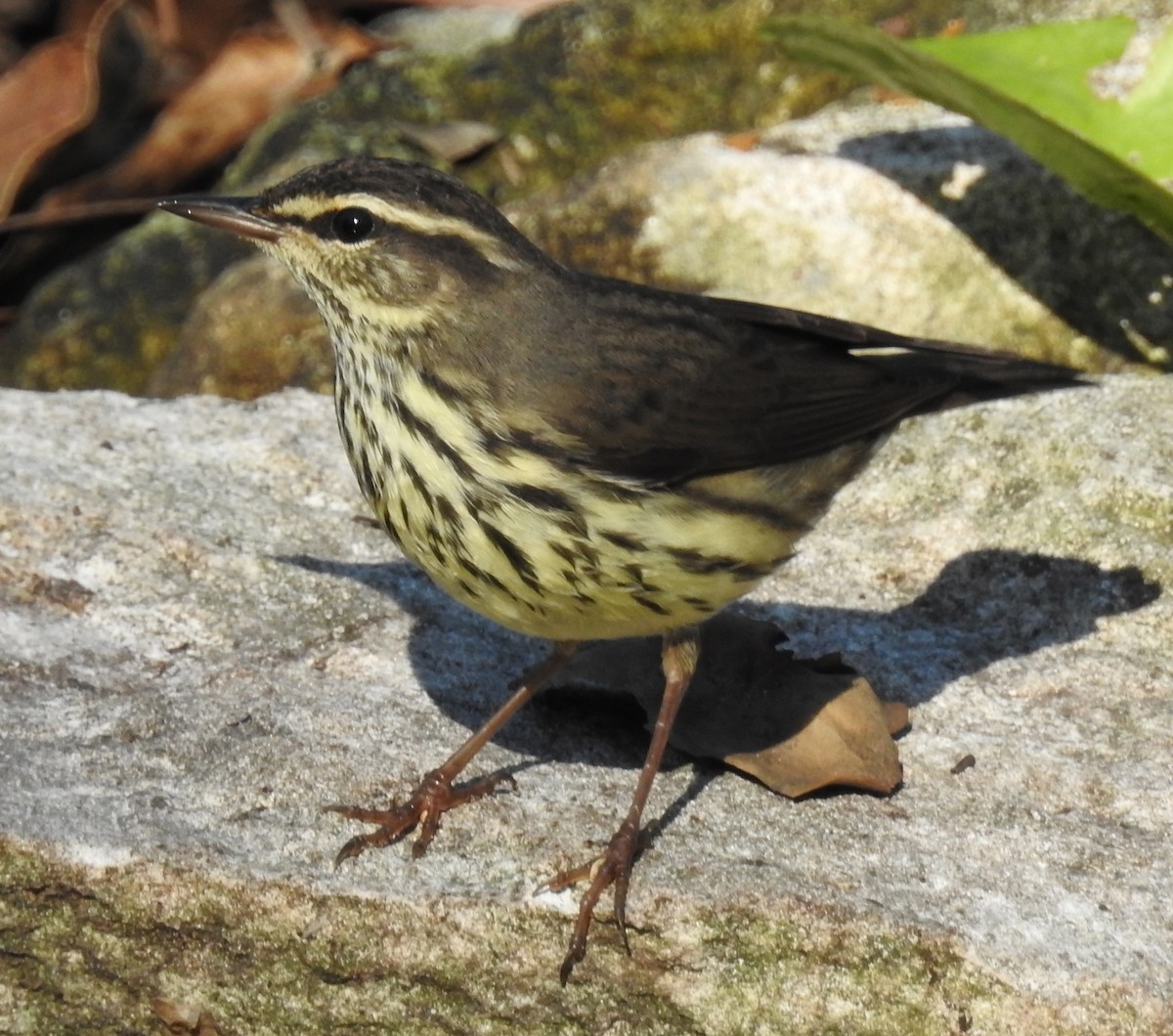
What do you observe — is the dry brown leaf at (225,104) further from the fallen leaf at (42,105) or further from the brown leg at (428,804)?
the brown leg at (428,804)

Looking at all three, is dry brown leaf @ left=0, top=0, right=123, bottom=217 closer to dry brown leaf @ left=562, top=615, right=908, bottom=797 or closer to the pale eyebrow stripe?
the pale eyebrow stripe

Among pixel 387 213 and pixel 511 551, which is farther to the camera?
pixel 387 213

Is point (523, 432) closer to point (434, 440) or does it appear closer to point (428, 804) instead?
point (434, 440)

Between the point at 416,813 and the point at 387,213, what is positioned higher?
the point at 387,213

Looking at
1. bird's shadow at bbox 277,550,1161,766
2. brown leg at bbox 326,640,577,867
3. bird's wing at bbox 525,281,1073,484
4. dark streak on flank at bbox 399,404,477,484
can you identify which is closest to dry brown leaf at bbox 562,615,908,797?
bird's shadow at bbox 277,550,1161,766

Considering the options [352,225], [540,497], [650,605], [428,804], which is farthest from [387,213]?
[428,804]

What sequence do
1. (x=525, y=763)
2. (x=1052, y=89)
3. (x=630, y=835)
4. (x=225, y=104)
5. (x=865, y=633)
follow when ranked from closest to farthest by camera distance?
(x=630, y=835), (x=525, y=763), (x=865, y=633), (x=1052, y=89), (x=225, y=104)

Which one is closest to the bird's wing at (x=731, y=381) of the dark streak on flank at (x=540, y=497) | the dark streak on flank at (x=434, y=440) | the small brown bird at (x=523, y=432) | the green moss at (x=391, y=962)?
the small brown bird at (x=523, y=432)
